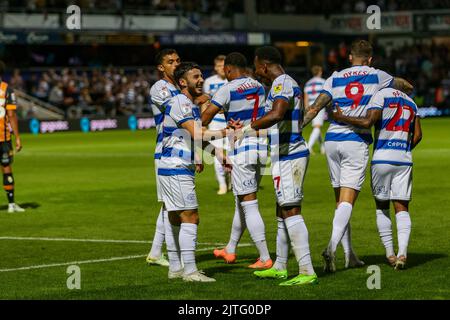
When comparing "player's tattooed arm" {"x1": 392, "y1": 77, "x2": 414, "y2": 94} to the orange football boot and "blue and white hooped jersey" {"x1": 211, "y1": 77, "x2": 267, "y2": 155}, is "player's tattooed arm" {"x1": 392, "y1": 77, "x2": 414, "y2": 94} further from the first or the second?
the orange football boot

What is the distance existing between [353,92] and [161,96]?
7.36 feet

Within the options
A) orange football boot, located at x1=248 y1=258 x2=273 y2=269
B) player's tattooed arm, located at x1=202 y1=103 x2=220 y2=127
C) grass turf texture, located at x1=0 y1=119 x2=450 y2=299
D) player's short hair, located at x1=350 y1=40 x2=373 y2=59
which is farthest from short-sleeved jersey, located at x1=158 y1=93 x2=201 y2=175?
player's short hair, located at x1=350 y1=40 x2=373 y2=59

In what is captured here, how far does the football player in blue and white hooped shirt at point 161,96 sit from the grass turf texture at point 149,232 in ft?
0.84

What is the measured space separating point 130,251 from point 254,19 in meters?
47.3

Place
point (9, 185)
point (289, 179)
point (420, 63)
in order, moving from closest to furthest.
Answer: point (289, 179) → point (9, 185) → point (420, 63)

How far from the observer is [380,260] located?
43.0 ft

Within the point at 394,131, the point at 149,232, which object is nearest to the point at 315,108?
the point at 394,131

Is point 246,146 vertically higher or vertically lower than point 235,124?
lower

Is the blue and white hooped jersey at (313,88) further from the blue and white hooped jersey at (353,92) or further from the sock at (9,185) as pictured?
the blue and white hooped jersey at (353,92)

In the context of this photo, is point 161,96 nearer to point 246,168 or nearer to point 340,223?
point 246,168

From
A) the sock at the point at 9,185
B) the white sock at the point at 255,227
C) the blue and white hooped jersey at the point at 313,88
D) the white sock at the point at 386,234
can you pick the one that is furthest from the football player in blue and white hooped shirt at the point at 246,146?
the blue and white hooped jersey at the point at 313,88

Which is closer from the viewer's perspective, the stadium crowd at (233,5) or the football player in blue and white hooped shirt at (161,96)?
the football player in blue and white hooped shirt at (161,96)

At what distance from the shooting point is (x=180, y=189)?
38.4 feet

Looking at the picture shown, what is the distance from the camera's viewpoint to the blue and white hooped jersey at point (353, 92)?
1225 cm
